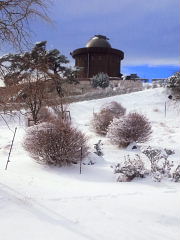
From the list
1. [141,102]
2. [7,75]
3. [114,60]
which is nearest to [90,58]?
[114,60]

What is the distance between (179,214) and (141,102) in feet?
103

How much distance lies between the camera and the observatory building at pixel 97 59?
167ft

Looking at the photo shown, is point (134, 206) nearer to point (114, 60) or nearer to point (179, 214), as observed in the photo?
point (179, 214)

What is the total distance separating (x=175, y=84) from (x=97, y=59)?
17.8 meters

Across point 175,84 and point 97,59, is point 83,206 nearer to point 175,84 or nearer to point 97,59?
point 175,84

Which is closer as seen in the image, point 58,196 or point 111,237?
point 111,237

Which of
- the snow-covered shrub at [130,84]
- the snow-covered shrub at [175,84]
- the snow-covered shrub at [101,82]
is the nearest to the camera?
the snow-covered shrub at [175,84]

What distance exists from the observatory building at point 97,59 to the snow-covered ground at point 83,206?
139ft

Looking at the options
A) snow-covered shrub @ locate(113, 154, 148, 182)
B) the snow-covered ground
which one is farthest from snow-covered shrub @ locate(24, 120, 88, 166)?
snow-covered shrub @ locate(113, 154, 148, 182)

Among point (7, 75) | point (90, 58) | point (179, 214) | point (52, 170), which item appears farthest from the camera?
point (90, 58)

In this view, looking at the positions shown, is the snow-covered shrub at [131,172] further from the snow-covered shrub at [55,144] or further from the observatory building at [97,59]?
the observatory building at [97,59]

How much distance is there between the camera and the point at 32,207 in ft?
18.7

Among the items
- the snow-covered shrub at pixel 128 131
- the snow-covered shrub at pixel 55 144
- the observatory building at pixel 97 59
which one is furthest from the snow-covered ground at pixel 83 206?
the observatory building at pixel 97 59

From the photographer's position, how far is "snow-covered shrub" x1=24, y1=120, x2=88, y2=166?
10.1 m
